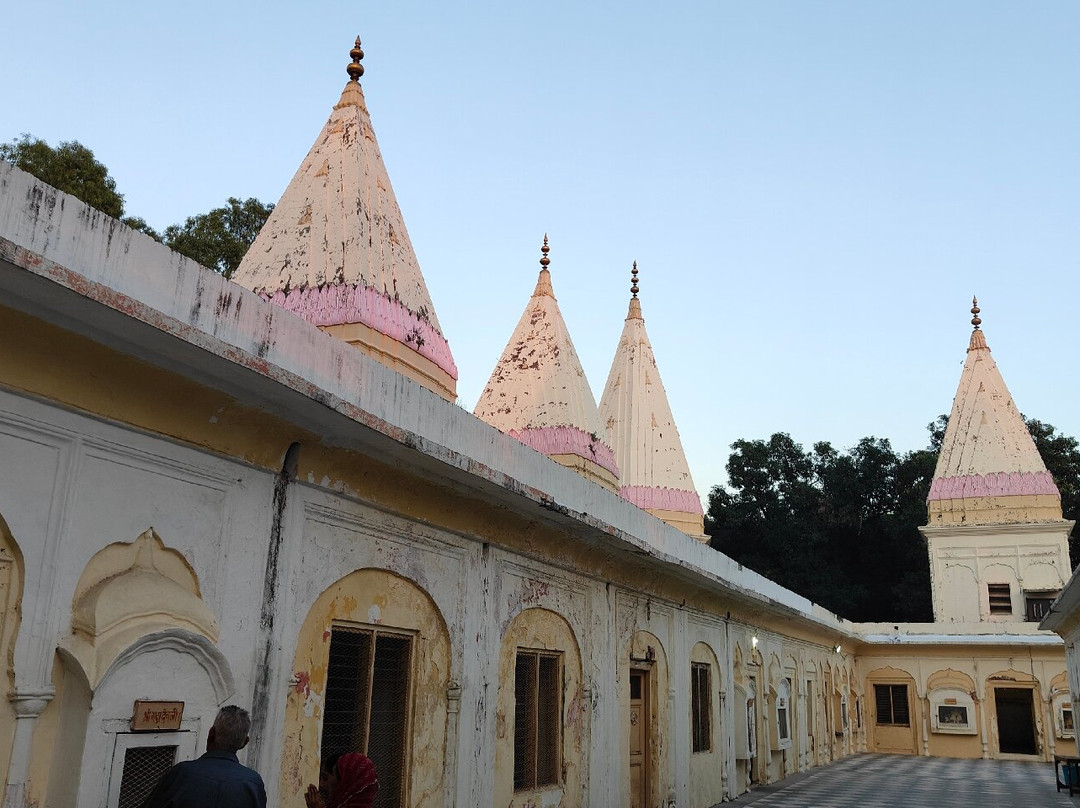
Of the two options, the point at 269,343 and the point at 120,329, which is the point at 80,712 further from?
the point at 269,343

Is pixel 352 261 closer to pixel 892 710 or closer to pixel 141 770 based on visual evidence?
pixel 141 770

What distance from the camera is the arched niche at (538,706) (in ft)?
27.7

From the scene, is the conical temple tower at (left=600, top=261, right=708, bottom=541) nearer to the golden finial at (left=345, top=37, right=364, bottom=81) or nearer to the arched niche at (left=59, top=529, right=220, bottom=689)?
the golden finial at (left=345, top=37, right=364, bottom=81)

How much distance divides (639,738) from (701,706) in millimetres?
2603

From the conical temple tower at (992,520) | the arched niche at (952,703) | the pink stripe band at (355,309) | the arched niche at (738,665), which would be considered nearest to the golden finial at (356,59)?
the pink stripe band at (355,309)

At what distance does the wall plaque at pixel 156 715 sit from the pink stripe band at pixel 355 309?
16.5 feet

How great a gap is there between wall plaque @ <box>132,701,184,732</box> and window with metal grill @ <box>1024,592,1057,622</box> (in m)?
28.4

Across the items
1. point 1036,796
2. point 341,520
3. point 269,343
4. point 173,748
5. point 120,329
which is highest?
point 269,343

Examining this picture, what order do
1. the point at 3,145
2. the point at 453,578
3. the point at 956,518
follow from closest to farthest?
1. the point at 453,578
2. the point at 3,145
3. the point at 956,518

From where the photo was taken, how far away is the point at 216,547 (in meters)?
5.39

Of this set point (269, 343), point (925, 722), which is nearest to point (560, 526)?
point (269, 343)

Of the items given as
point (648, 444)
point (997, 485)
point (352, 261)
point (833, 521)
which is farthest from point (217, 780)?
point (833, 521)

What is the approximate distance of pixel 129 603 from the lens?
4719 mm

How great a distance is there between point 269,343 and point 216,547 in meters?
1.44
